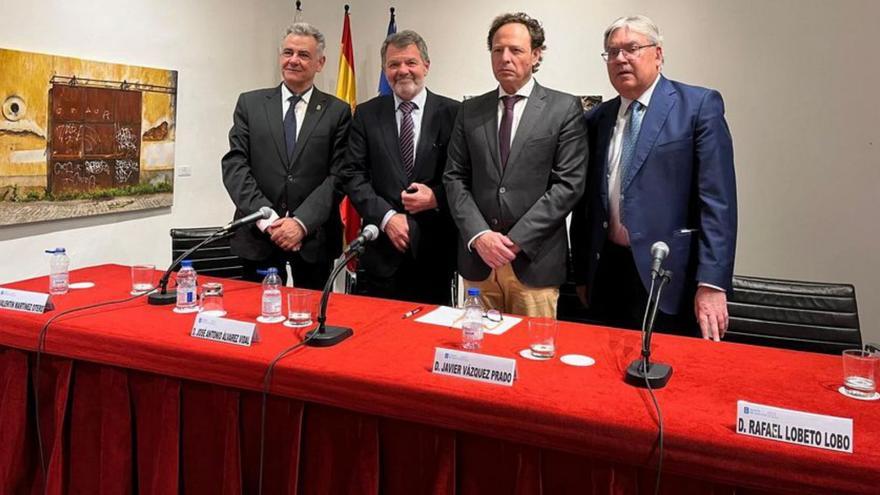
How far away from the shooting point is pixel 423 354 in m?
1.58

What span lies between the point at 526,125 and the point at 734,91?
2.05 meters

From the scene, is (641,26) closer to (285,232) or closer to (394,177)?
(394,177)

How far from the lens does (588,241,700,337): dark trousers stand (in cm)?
217

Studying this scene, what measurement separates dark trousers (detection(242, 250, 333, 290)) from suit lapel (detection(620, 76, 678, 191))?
1.42 m

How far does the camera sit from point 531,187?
2.32 metres

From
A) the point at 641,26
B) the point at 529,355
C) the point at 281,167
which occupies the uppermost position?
the point at 641,26

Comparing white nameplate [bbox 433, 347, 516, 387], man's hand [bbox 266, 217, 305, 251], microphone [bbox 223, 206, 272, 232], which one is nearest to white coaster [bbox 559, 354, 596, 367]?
white nameplate [bbox 433, 347, 516, 387]

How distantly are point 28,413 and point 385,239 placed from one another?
1.39 m

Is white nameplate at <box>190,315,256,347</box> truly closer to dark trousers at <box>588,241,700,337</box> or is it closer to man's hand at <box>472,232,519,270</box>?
man's hand at <box>472,232,519,270</box>

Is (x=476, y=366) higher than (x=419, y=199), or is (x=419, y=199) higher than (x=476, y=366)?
(x=419, y=199)

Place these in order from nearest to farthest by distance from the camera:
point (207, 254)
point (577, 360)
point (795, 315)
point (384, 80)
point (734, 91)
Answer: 1. point (577, 360)
2. point (795, 315)
3. point (207, 254)
4. point (734, 91)
5. point (384, 80)

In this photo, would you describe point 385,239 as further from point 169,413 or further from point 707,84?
point 707,84

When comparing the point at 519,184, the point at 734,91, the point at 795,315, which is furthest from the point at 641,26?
the point at 734,91

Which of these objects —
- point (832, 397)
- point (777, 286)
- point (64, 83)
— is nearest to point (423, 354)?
point (832, 397)
